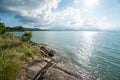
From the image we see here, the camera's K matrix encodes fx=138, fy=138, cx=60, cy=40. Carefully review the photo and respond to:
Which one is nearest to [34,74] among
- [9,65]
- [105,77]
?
[9,65]

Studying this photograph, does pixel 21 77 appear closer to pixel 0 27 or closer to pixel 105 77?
pixel 105 77

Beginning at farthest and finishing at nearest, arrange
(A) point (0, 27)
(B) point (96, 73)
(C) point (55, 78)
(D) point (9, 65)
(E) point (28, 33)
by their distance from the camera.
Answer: (A) point (0, 27) → (E) point (28, 33) → (B) point (96, 73) → (C) point (55, 78) → (D) point (9, 65)

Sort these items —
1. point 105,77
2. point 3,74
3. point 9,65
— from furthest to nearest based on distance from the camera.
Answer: point 105,77, point 9,65, point 3,74

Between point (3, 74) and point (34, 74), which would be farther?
point (34, 74)

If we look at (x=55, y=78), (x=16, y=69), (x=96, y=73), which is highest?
(x=16, y=69)

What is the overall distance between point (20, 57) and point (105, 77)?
8746mm

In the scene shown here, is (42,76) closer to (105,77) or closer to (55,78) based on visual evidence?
(55,78)

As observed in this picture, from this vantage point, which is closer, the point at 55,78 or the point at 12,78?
the point at 12,78

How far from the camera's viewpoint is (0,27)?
4403 centimetres

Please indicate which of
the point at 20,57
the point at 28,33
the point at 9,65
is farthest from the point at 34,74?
the point at 28,33

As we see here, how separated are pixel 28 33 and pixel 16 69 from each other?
71.6 feet

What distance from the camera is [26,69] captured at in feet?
31.2

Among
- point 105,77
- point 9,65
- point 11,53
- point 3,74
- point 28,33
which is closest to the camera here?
point 3,74

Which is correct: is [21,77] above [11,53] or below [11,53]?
below
